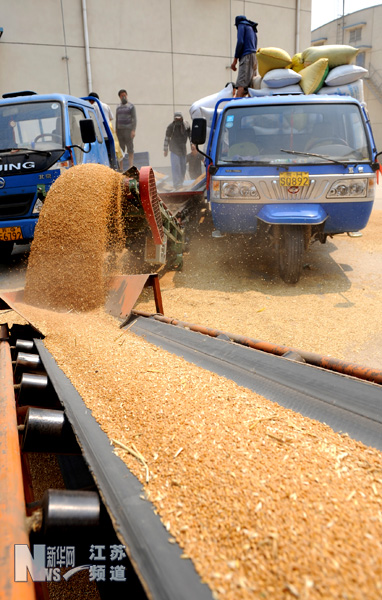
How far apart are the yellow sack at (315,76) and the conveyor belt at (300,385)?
576 cm

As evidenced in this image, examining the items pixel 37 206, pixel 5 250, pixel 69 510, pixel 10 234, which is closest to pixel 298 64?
pixel 37 206

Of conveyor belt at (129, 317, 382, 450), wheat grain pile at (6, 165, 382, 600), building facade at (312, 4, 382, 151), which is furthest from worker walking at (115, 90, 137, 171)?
building facade at (312, 4, 382, 151)

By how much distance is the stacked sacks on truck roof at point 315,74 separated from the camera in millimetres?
6992

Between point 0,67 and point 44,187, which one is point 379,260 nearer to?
point 44,187

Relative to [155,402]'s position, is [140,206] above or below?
above

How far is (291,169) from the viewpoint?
5.56 m

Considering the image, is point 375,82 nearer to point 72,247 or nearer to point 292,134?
point 292,134

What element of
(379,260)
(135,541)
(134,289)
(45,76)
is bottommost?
(379,260)

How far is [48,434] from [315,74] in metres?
7.11

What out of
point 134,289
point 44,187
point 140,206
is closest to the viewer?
point 134,289

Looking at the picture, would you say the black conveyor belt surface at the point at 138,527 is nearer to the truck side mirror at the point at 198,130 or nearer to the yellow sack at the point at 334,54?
the truck side mirror at the point at 198,130

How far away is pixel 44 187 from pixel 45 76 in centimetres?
885

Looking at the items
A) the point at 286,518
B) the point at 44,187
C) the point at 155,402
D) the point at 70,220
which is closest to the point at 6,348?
the point at 155,402

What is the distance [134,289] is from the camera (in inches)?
159
